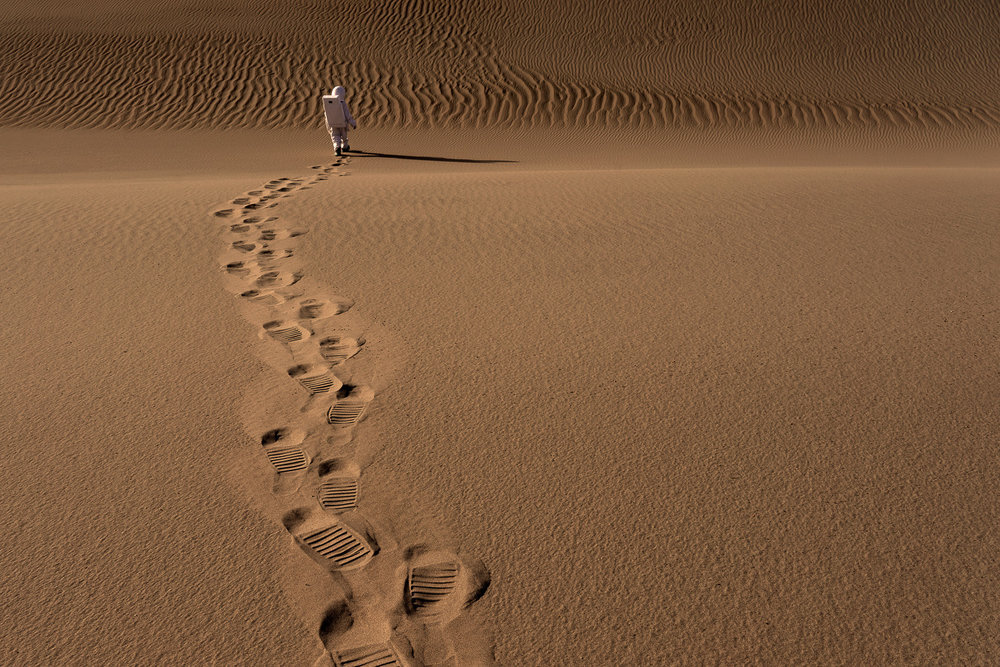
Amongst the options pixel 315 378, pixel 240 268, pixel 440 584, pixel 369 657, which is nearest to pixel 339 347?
pixel 315 378

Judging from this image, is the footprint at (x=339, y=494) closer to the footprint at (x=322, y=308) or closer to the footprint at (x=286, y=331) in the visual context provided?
the footprint at (x=286, y=331)

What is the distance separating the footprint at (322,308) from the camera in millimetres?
3533

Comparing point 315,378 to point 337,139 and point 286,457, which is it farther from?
point 337,139

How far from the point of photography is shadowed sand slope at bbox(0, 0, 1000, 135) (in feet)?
47.2

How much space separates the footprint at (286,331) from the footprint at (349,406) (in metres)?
0.58

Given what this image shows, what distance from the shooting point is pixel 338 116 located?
10.6 metres

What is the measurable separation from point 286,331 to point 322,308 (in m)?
0.32

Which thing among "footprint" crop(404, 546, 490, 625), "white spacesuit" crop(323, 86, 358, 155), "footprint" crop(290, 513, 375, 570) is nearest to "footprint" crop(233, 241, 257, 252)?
"footprint" crop(290, 513, 375, 570)

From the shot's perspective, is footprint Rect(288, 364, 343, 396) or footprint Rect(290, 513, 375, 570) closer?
footprint Rect(290, 513, 375, 570)

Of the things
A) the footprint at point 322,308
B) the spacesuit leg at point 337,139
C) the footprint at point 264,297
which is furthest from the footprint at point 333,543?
the spacesuit leg at point 337,139

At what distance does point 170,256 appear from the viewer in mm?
4480

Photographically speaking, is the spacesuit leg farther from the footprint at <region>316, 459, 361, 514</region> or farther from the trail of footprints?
the footprint at <region>316, 459, 361, 514</region>

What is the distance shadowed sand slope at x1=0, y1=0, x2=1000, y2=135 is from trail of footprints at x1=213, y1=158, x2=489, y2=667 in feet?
36.5

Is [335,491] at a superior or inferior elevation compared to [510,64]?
inferior
